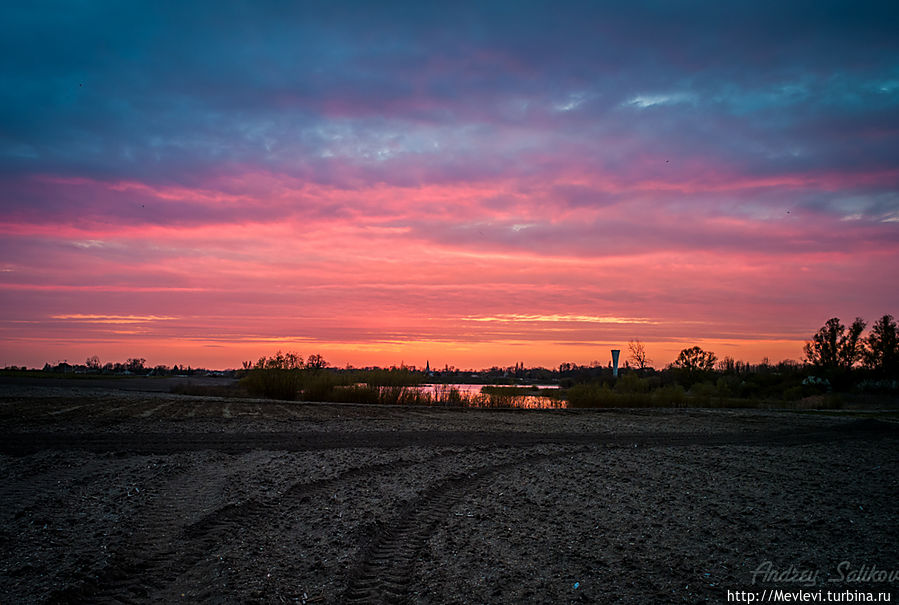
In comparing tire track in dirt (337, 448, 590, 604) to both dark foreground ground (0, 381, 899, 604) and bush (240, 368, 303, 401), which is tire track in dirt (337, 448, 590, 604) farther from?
bush (240, 368, 303, 401)

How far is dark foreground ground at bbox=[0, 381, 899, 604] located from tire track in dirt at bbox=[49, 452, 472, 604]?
0.02 metres

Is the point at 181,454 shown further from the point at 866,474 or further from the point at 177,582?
the point at 866,474

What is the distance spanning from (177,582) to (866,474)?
10.9 meters

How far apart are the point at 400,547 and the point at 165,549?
2.30 meters

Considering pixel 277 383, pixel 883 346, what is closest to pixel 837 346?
pixel 883 346

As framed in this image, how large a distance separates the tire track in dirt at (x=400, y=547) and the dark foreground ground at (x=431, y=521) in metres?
0.03

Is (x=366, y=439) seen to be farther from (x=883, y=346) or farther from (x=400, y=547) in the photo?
(x=883, y=346)

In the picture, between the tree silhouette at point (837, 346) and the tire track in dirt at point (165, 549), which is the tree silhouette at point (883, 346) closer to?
the tree silhouette at point (837, 346)

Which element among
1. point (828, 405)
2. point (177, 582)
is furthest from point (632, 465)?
point (828, 405)

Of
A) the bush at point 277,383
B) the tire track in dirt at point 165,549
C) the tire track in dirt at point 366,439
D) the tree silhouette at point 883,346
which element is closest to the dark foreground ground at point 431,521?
the tire track in dirt at point 165,549

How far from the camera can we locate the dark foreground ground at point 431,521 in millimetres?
4758

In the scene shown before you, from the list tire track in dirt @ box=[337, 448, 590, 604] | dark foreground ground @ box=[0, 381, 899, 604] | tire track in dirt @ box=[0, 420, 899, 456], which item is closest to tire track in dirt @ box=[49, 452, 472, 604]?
dark foreground ground @ box=[0, 381, 899, 604]

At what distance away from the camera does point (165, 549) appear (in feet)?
18.0

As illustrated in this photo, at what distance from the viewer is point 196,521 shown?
21.2 feet
